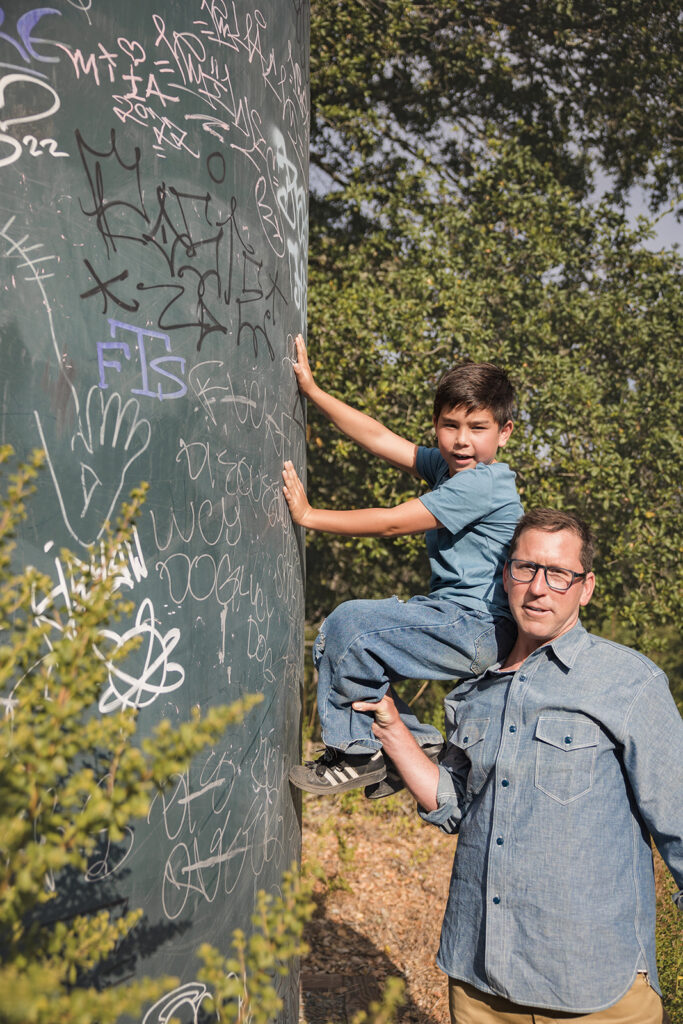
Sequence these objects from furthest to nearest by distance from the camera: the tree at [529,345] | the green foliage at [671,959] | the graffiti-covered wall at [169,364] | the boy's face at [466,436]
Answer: the tree at [529,345] → the green foliage at [671,959] → the boy's face at [466,436] → the graffiti-covered wall at [169,364]

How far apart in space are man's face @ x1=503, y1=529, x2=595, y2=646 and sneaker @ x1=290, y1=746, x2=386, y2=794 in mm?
679

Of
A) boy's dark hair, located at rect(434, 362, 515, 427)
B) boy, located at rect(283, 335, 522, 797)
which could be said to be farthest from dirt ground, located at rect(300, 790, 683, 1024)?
boy's dark hair, located at rect(434, 362, 515, 427)

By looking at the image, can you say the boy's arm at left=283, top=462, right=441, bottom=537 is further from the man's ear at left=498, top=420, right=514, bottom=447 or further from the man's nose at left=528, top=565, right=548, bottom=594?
the man's nose at left=528, top=565, right=548, bottom=594

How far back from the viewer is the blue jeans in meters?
2.84

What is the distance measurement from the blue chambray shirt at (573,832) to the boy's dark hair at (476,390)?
990mm

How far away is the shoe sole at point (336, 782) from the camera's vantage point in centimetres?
274

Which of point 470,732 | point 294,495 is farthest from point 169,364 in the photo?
point 470,732

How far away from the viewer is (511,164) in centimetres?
698

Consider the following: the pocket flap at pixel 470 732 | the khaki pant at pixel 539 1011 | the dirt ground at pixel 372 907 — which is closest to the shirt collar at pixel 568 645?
the pocket flap at pixel 470 732

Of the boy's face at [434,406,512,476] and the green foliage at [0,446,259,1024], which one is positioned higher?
the green foliage at [0,446,259,1024]

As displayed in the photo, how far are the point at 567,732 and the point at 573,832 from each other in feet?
0.83

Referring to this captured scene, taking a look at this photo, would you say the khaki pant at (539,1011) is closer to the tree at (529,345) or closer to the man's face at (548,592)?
the man's face at (548,592)

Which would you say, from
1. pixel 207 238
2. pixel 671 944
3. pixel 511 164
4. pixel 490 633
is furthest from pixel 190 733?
pixel 511 164

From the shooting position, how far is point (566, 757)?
93.4 inches
